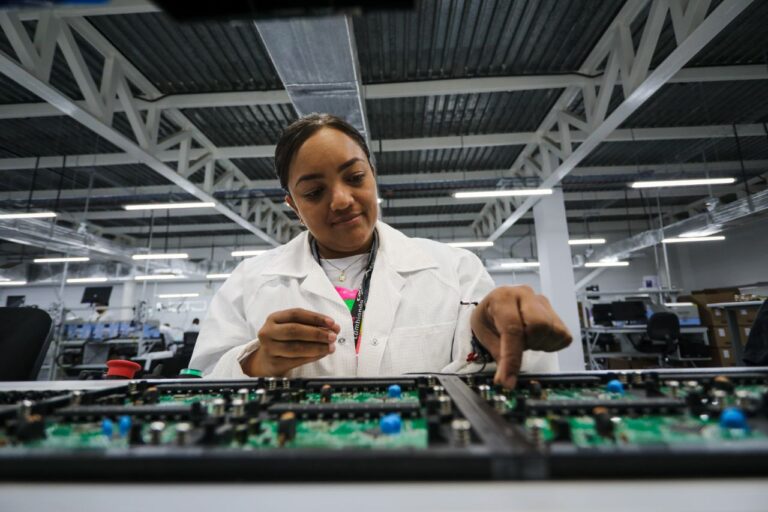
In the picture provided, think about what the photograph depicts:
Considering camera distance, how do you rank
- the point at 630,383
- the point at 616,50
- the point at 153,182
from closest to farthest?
the point at 630,383, the point at 616,50, the point at 153,182

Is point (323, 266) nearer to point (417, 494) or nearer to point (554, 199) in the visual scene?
point (417, 494)

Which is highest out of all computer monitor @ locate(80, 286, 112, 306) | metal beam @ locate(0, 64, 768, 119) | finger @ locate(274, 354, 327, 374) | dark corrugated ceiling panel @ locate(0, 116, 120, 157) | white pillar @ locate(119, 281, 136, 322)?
dark corrugated ceiling panel @ locate(0, 116, 120, 157)

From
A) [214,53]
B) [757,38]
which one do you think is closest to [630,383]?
[214,53]

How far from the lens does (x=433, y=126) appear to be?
5.40m

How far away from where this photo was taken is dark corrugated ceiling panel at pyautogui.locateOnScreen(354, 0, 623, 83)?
3.30 m

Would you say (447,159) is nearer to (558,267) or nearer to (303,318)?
(558,267)

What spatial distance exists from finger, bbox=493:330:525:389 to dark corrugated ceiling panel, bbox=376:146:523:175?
552 centimetres

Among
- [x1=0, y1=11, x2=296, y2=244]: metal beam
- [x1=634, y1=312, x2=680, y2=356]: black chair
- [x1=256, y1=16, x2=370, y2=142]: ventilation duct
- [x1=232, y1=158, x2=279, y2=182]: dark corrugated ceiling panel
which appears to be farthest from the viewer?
[x1=232, y1=158, x2=279, y2=182]: dark corrugated ceiling panel

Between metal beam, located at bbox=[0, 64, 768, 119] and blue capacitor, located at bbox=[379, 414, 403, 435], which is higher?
metal beam, located at bbox=[0, 64, 768, 119]

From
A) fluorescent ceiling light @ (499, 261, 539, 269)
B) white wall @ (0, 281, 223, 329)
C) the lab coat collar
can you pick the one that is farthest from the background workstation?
white wall @ (0, 281, 223, 329)

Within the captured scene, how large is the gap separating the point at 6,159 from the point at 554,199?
8891 mm

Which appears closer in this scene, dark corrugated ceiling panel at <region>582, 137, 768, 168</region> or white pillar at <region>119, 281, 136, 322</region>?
dark corrugated ceiling panel at <region>582, 137, 768, 168</region>

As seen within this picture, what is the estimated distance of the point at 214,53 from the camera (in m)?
3.72

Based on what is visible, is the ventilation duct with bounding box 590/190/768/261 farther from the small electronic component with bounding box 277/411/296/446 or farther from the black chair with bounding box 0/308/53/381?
the black chair with bounding box 0/308/53/381
